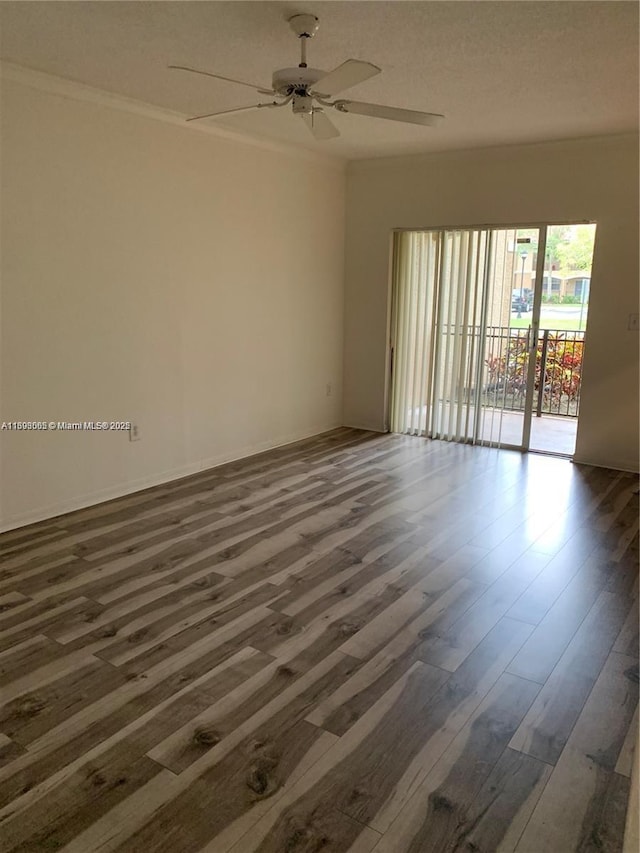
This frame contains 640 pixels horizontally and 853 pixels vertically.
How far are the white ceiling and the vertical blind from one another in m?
1.43

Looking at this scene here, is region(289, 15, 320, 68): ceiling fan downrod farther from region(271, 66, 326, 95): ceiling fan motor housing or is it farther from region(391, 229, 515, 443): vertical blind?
region(391, 229, 515, 443): vertical blind

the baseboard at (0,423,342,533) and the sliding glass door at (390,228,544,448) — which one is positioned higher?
the sliding glass door at (390,228,544,448)

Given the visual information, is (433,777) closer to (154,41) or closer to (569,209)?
(154,41)

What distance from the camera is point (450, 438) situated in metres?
5.98

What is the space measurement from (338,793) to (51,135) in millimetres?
3678

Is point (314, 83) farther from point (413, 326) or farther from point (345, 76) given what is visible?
point (413, 326)

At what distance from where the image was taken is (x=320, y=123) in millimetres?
3117

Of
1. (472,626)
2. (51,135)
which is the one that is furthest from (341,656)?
(51,135)

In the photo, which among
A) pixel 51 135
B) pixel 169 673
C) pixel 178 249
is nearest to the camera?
pixel 169 673

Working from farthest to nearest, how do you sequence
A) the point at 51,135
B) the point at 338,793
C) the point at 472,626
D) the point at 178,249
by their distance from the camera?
the point at 178,249, the point at 51,135, the point at 472,626, the point at 338,793

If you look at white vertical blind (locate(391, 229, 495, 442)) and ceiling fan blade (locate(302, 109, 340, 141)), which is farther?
white vertical blind (locate(391, 229, 495, 442))

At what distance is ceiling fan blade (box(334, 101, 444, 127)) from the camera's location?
2877 mm

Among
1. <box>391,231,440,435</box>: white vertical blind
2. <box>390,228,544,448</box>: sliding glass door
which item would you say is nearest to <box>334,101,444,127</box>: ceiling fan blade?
<box>390,228,544,448</box>: sliding glass door

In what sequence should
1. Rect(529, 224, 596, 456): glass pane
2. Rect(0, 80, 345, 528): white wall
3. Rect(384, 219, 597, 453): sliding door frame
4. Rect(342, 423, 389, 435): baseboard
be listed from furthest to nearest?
1. Rect(529, 224, 596, 456): glass pane
2. Rect(342, 423, 389, 435): baseboard
3. Rect(384, 219, 597, 453): sliding door frame
4. Rect(0, 80, 345, 528): white wall
